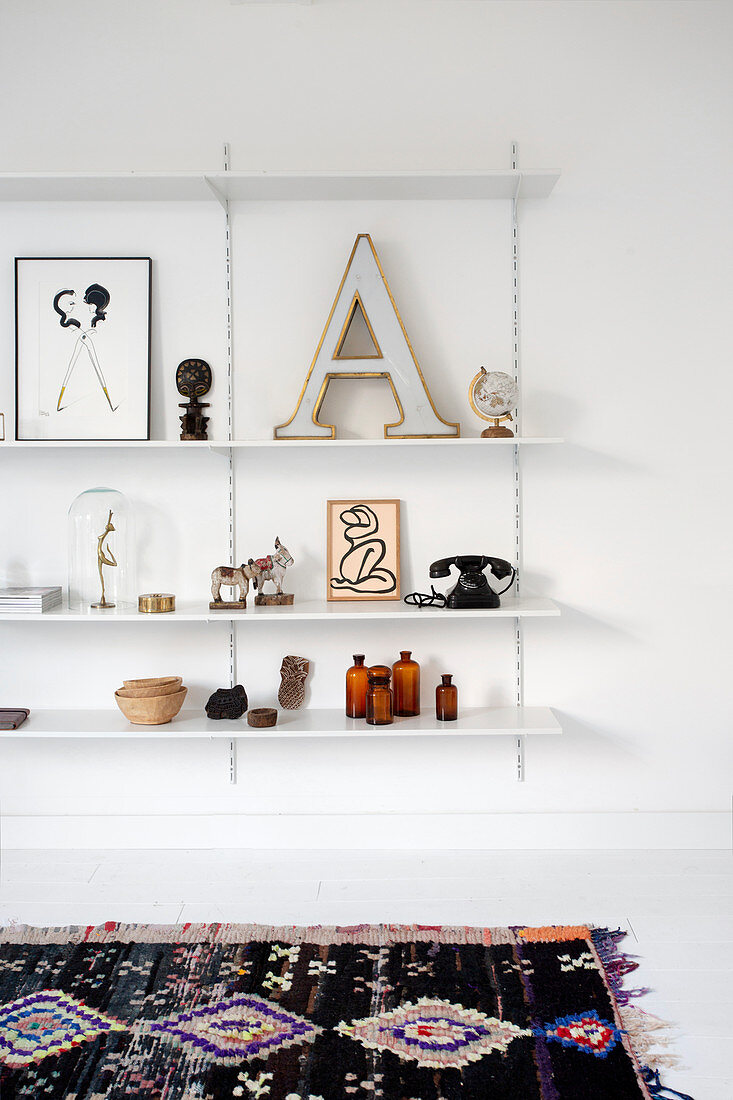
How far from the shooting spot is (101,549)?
2568mm

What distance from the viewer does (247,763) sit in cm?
265

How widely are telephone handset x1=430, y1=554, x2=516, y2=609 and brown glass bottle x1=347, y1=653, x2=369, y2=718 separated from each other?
13.2 inches

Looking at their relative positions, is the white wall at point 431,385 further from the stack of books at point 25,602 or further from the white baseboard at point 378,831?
the stack of books at point 25,602

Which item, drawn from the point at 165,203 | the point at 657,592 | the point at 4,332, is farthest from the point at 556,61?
the point at 4,332

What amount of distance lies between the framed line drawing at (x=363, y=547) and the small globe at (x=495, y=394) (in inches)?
15.5

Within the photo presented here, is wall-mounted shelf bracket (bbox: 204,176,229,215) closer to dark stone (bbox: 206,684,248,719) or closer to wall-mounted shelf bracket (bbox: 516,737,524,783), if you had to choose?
dark stone (bbox: 206,684,248,719)

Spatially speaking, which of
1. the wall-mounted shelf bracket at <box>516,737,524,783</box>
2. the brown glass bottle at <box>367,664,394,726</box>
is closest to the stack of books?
the brown glass bottle at <box>367,664,394,726</box>

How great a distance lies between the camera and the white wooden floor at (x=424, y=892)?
2.07m

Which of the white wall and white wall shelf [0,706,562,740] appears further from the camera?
the white wall

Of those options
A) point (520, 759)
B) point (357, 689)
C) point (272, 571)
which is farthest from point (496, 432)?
point (520, 759)

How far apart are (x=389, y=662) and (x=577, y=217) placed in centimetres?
144

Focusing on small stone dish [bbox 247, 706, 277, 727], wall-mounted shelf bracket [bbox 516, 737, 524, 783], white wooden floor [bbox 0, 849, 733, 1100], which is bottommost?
white wooden floor [bbox 0, 849, 733, 1100]

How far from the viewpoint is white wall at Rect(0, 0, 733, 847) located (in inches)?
99.7

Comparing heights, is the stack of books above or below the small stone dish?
above
